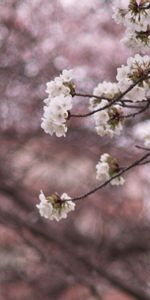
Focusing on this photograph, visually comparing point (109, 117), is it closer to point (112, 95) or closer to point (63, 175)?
point (112, 95)

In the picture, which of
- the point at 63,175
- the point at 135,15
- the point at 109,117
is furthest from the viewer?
the point at 63,175

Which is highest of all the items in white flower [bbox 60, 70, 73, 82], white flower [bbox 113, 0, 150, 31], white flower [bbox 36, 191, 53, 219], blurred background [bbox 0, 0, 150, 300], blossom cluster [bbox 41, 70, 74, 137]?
blurred background [bbox 0, 0, 150, 300]

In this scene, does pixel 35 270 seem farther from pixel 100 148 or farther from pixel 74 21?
pixel 74 21

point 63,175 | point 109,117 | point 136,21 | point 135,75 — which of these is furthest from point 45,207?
point 63,175

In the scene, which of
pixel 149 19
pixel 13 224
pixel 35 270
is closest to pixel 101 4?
pixel 13 224

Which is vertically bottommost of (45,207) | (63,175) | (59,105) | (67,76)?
(45,207)

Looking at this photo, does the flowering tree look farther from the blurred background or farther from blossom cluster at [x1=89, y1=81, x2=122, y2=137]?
the blurred background

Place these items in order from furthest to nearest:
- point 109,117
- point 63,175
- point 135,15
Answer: point 63,175 < point 109,117 < point 135,15

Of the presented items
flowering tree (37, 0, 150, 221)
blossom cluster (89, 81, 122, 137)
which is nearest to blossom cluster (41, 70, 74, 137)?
flowering tree (37, 0, 150, 221)
